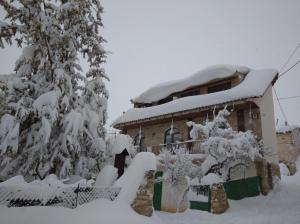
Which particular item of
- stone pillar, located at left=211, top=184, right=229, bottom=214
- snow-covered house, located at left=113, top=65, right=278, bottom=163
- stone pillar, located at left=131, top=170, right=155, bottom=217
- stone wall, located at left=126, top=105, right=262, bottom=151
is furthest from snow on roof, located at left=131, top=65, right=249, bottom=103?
stone pillar, located at left=131, top=170, right=155, bottom=217

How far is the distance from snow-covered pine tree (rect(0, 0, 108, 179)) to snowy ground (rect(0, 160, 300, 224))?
2.29 meters

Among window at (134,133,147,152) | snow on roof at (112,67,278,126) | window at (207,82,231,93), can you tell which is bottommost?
window at (134,133,147,152)

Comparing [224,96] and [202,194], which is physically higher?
[224,96]

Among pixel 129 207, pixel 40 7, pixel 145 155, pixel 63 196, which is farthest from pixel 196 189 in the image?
pixel 40 7

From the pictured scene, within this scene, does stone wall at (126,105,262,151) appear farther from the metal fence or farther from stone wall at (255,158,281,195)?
the metal fence

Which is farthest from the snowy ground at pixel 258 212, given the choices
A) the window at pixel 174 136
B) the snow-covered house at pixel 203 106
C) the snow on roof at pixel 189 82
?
the snow on roof at pixel 189 82

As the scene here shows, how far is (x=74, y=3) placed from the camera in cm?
883

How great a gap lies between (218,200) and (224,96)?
7.21 meters

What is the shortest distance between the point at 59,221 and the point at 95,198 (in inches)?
63.5

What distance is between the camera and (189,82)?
21.0m

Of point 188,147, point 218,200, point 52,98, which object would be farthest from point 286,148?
point 52,98

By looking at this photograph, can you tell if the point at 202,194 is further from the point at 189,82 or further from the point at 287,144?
the point at 287,144

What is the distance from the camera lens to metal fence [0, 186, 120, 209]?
5.78 metres

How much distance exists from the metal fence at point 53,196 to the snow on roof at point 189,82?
13.7 meters
